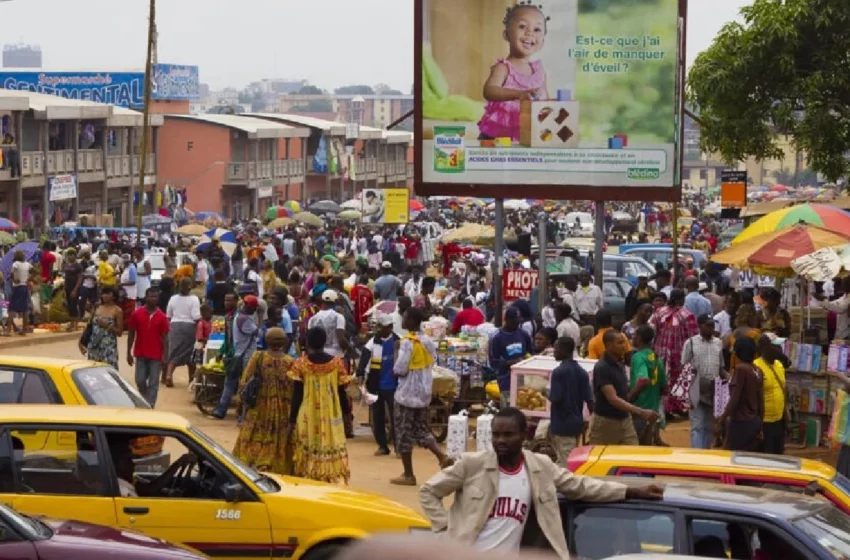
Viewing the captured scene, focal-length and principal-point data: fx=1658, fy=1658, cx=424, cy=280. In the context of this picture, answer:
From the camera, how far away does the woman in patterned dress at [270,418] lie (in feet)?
42.8

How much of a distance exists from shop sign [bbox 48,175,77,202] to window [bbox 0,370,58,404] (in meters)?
42.9

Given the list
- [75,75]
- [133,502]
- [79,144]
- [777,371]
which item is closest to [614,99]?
[777,371]

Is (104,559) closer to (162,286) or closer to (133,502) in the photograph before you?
(133,502)

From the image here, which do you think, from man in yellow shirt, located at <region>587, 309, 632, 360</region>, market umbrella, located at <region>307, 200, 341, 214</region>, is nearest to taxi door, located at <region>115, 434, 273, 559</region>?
man in yellow shirt, located at <region>587, 309, 632, 360</region>

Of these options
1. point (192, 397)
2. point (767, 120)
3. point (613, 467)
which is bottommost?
point (192, 397)

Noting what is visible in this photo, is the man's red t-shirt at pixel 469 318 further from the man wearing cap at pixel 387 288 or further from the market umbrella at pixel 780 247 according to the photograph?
the man wearing cap at pixel 387 288

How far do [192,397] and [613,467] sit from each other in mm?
12207

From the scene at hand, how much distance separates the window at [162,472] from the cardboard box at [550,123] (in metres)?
12.9

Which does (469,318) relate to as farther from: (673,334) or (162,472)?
(162,472)

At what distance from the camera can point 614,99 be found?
848 inches

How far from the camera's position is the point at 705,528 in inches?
274

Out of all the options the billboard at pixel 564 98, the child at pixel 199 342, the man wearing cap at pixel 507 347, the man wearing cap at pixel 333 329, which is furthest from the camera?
the billboard at pixel 564 98

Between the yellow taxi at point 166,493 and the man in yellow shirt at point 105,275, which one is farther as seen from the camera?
the man in yellow shirt at point 105,275

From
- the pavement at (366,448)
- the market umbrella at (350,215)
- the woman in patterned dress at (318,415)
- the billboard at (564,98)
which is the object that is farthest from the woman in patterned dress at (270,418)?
the market umbrella at (350,215)
